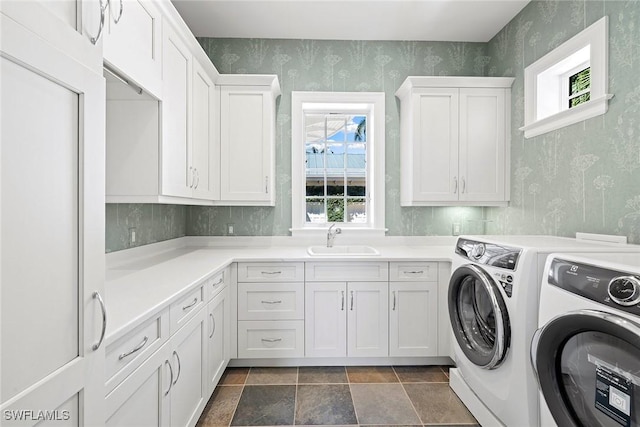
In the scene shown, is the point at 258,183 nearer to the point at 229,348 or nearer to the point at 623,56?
the point at 229,348

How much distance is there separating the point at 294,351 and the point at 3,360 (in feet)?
6.80

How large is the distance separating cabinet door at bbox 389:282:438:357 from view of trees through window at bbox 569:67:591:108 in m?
1.65

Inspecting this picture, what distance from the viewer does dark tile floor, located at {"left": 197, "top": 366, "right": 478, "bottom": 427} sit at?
6.24 ft

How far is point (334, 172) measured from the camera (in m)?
3.25

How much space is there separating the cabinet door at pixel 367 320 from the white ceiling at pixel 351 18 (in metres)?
2.15

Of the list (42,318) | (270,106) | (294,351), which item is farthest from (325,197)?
(42,318)

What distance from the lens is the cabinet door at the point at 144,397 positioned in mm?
1048

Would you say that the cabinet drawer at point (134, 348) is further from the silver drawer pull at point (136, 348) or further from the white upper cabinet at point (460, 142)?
the white upper cabinet at point (460, 142)

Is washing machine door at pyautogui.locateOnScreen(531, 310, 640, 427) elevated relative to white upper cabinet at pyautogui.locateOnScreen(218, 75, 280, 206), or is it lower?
lower

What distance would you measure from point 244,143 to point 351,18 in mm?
1359

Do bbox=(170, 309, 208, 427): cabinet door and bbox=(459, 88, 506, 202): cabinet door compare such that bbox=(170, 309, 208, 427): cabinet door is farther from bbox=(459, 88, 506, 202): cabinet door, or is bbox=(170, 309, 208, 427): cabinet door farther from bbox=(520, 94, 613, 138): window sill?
bbox=(520, 94, 613, 138): window sill

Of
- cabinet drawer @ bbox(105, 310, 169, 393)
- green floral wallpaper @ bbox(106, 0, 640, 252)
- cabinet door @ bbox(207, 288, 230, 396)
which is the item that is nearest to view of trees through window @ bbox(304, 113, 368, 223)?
green floral wallpaper @ bbox(106, 0, 640, 252)

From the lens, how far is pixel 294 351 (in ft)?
8.10

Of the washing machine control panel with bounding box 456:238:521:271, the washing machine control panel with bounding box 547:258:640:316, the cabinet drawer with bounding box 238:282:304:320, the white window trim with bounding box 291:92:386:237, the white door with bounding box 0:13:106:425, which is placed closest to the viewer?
the white door with bounding box 0:13:106:425
